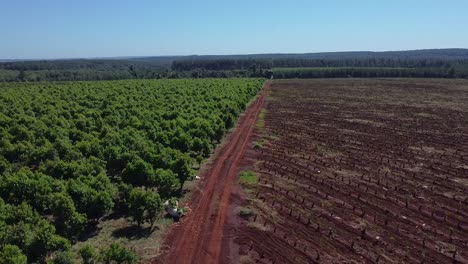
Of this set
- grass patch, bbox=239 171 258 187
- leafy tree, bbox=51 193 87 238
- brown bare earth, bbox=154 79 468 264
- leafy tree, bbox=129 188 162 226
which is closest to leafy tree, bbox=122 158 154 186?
brown bare earth, bbox=154 79 468 264

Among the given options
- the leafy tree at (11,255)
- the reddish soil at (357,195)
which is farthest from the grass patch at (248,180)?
the leafy tree at (11,255)

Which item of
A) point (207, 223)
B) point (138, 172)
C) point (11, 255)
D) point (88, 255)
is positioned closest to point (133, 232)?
point (207, 223)

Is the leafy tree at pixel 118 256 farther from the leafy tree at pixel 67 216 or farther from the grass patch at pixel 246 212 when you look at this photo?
the grass patch at pixel 246 212

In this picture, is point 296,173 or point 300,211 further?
point 296,173

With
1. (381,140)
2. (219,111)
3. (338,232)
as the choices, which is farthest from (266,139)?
(338,232)

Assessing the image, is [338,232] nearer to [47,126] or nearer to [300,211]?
[300,211]

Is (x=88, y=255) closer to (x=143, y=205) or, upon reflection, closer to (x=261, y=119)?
(x=143, y=205)
